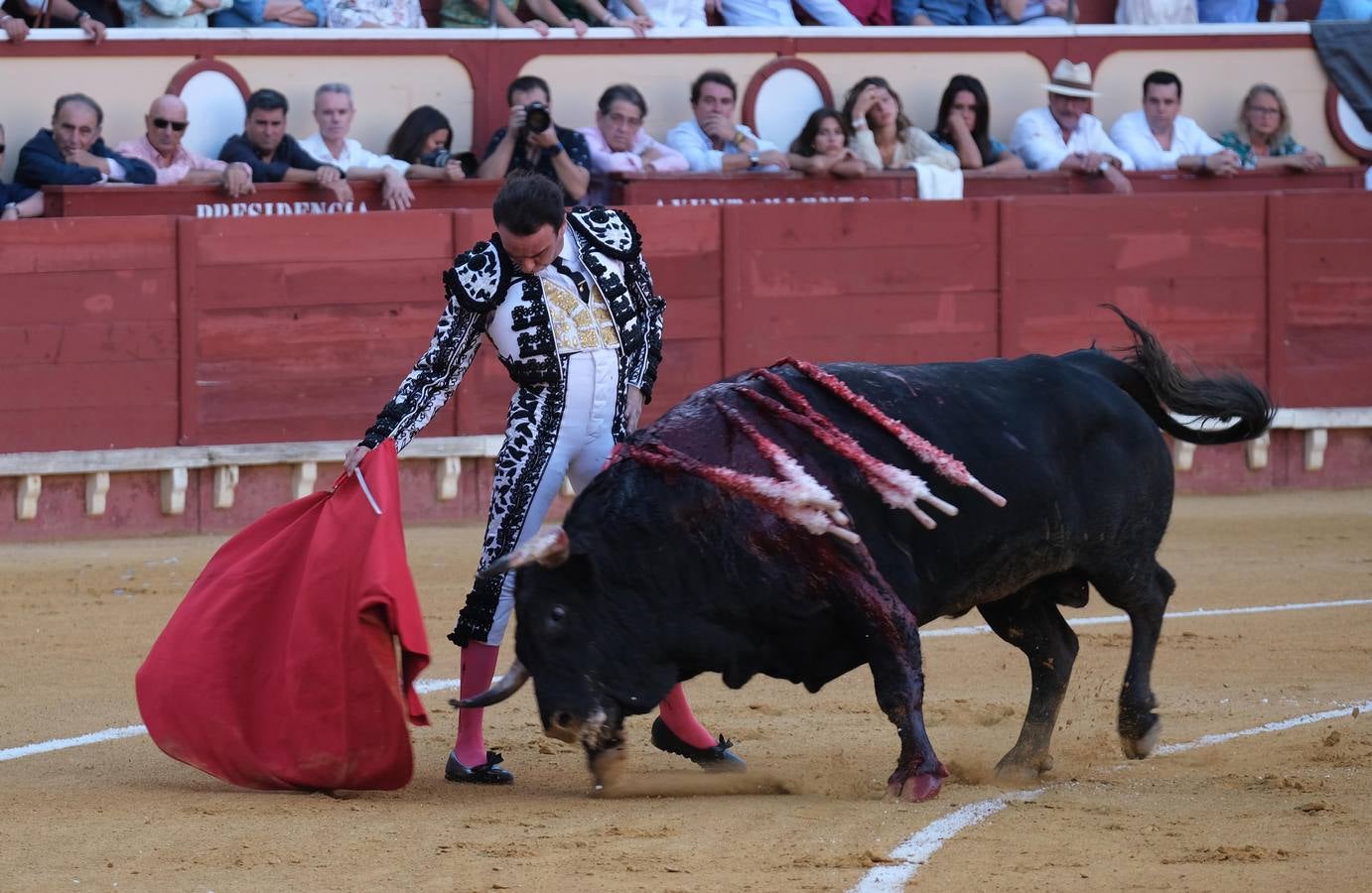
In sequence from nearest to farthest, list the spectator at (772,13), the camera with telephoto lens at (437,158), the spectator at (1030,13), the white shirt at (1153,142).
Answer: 1. the camera with telephoto lens at (437,158)
2. the spectator at (772,13)
3. the white shirt at (1153,142)
4. the spectator at (1030,13)

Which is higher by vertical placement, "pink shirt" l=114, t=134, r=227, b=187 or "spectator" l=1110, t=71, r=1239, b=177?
"spectator" l=1110, t=71, r=1239, b=177

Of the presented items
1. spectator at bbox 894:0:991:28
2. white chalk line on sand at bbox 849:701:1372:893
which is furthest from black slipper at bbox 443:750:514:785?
spectator at bbox 894:0:991:28

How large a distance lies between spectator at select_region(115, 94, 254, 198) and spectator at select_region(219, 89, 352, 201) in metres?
0.09

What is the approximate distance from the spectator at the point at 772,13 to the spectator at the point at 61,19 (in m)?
2.93

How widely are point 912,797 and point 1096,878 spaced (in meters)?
0.62

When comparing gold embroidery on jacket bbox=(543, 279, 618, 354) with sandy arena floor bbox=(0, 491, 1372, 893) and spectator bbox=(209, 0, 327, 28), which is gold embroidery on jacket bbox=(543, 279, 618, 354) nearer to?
sandy arena floor bbox=(0, 491, 1372, 893)

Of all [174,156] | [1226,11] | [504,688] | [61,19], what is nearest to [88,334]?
[174,156]

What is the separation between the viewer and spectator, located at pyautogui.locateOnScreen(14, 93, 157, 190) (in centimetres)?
780

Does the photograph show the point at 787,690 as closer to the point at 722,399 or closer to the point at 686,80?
the point at 722,399

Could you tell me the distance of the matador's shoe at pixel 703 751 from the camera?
4.38 m

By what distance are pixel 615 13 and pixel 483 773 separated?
5.99m

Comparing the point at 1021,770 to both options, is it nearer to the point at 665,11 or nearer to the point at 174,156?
the point at 174,156

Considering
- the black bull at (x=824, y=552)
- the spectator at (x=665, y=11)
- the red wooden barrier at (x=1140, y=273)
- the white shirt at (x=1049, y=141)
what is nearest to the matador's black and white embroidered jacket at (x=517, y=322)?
the black bull at (x=824, y=552)

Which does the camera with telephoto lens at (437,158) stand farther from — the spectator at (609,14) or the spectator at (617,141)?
the spectator at (609,14)
